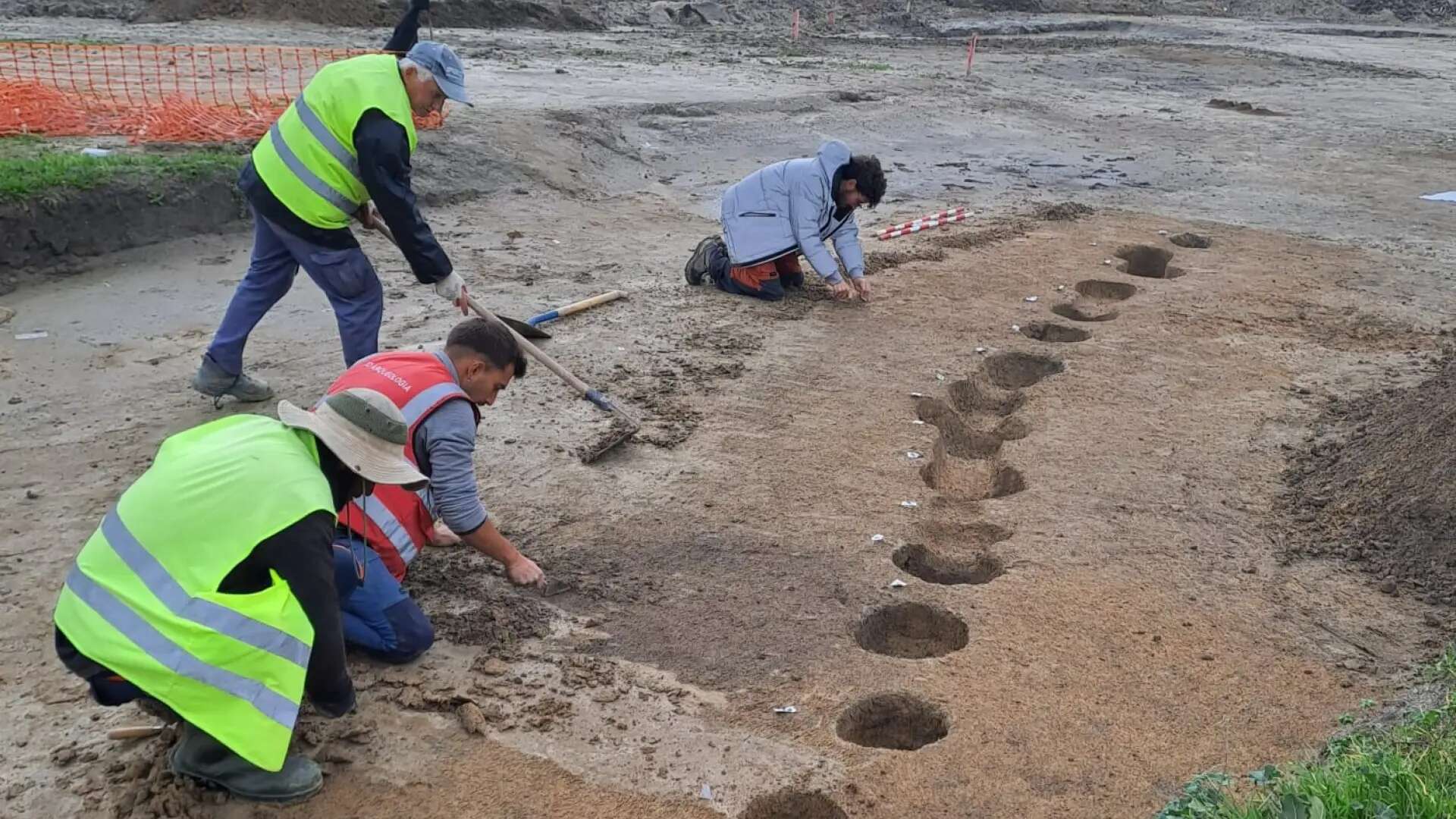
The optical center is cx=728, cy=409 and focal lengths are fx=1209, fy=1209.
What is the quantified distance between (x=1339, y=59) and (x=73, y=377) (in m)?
22.4

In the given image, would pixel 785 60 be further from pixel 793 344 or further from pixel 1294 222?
pixel 793 344

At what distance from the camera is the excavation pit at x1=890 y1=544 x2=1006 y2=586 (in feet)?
16.1

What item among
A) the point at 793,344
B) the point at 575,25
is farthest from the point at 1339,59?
the point at 793,344

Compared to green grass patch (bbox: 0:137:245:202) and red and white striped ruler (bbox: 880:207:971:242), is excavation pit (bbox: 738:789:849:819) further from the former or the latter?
red and white striped ruler (bbox: 880:207:971:242)

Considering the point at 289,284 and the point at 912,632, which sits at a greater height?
the point at 289,284

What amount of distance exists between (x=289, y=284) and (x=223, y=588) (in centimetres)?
312

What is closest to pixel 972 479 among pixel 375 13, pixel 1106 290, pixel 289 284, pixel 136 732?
pixel 1106 290

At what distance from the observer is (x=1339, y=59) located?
2203cm

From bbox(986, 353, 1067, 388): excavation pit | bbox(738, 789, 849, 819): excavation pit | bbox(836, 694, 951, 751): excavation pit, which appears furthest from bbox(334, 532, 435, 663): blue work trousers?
bbox(986, 353, 1067, 388): excavation pit

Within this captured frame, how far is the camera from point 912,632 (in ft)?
15.0

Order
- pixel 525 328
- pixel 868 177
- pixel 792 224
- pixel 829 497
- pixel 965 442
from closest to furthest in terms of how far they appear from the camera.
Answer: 1. pixel 829 497
2. pixel 965 442
3. pixel 525 328
4. pixel 868 177
5. pixel 792 224

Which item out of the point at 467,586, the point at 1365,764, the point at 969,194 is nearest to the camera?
the point at 1365,764

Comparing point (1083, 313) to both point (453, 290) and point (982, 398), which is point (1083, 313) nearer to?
point (982, 398)

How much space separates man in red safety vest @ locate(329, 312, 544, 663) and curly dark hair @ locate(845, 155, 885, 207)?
12.6 feet
